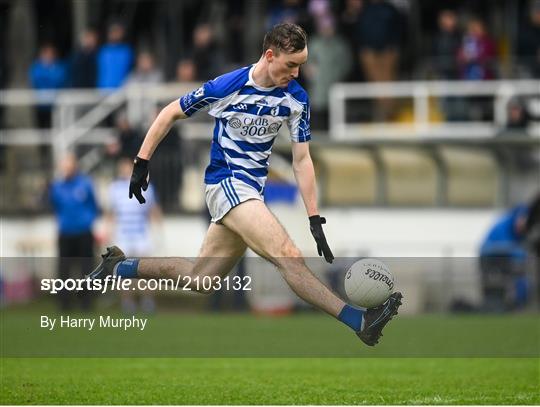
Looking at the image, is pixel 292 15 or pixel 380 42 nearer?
pixel 380 42

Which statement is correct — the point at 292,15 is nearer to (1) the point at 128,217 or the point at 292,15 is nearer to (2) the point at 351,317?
(1) the point at 128,217

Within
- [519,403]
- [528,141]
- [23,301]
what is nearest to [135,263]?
[519,403]

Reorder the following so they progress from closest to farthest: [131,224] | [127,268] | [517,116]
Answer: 1. [127,268]
2. [131,224]
3. [517,116]

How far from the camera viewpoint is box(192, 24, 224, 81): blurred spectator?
2420 centimetres

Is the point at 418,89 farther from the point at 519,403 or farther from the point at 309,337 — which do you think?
the point at 519,403

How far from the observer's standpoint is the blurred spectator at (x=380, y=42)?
77.2ft

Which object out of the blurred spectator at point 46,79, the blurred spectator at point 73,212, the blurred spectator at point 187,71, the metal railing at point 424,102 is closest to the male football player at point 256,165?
the blurred spectator at point 73,212

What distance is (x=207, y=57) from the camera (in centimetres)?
2434

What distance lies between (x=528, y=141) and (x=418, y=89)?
1850mm

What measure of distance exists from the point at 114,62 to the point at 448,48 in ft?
17.4

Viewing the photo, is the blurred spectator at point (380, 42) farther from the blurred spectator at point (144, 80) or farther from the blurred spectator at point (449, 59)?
the blurred spectator at point (144, 80)

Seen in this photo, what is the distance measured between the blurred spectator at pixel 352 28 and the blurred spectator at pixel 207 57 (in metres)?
1.99

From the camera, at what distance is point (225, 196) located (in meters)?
11.3

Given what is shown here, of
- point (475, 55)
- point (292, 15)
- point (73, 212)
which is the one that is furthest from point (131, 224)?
point (475, 55)
